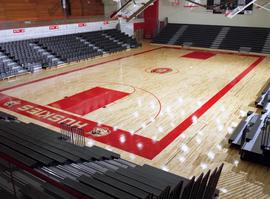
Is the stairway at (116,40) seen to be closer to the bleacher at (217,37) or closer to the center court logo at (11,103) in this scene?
the bleacher at (217,37)

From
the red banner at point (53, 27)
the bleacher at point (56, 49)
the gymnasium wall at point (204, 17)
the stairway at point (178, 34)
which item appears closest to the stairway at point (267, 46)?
the gymnasium wall at point (204, 17)

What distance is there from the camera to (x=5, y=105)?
32.7 feet

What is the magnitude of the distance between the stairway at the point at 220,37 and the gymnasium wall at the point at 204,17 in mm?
515

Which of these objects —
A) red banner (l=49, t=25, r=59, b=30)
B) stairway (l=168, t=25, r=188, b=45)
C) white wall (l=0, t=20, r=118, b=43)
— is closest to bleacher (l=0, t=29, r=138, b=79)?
white wall (l=0, t=20, r=118, b=43)

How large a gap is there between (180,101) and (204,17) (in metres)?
14.3

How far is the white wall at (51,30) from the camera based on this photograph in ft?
51.8

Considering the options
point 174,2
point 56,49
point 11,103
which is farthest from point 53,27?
point 174,2

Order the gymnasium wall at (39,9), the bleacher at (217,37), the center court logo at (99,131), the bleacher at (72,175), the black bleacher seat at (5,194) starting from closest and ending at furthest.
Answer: the bleacher at (72,175)
the black bleacher seat at (5,194)
the center court logo at (99,131)
the gymnasium wall at (39,9)
the bleacher at (217,37)

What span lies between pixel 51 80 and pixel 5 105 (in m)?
3.59

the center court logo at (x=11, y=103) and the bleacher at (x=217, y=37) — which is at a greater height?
the bleacher at (x=217, y=37)

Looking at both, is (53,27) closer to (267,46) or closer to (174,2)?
(174,2)

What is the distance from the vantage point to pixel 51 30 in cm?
1794

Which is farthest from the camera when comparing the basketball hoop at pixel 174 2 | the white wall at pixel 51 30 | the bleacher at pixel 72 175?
the basketball hoop at pixel 174 2

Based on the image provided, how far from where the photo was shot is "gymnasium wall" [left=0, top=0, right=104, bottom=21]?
19250mm
